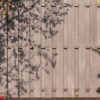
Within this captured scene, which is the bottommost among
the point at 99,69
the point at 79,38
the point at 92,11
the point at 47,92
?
the point at 47,92

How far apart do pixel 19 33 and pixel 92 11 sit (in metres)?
1.71

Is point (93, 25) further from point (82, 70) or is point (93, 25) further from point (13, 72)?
point (13, 72)

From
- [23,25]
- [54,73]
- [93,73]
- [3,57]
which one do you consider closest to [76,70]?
[93,73]

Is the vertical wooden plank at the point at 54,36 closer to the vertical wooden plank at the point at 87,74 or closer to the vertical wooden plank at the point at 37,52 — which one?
the vertical wooden plank at the point at 37,52

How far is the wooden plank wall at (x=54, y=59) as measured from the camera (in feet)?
27.0

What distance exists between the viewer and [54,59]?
8.22m

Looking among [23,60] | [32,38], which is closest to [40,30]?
[32,38]

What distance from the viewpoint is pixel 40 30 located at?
27.0 ft

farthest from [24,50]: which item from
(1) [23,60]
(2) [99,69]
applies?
(2) [99,69]

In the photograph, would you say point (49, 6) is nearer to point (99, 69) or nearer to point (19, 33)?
point (19, 33)

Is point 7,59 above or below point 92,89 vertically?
above

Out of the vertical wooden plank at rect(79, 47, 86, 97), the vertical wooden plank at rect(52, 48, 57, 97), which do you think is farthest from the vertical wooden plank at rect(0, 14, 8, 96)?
the vertical wooden plank at rect(79, 47, 86, 97)

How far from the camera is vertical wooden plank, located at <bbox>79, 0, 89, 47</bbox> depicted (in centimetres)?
825

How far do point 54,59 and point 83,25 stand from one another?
1001 millimetres
